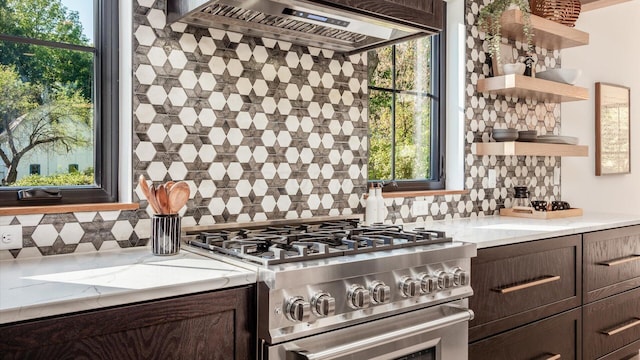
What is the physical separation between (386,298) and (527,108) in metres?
2.28

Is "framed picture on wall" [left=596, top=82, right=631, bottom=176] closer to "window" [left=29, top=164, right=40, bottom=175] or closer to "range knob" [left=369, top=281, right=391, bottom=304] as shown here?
"range knob" [left=369, top=281, right=391, bottom=304]

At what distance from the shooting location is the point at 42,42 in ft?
6.05

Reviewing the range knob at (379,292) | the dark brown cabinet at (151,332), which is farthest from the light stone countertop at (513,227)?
the dark brown cabinet at (151,332)

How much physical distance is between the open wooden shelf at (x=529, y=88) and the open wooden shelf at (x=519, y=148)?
32cm

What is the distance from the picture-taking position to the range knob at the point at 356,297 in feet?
5.30

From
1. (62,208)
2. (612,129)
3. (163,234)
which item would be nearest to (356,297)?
(163,234)

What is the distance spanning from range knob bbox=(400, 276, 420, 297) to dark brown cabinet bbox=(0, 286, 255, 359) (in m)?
0.54

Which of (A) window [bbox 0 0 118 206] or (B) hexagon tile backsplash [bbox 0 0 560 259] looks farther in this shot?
(B) hexagon tile backsplash [bbox 0 0 560 259]

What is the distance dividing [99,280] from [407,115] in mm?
2060

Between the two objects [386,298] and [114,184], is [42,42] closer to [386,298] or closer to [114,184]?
[114,184]

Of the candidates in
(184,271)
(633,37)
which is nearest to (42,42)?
(184,271)

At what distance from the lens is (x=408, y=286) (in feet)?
5.77

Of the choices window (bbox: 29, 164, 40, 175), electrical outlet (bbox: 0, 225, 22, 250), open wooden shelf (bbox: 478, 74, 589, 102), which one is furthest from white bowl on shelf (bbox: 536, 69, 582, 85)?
electrical outlet (bbox: 0, 225, 22, 250)

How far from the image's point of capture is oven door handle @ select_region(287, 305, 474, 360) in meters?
1.50
